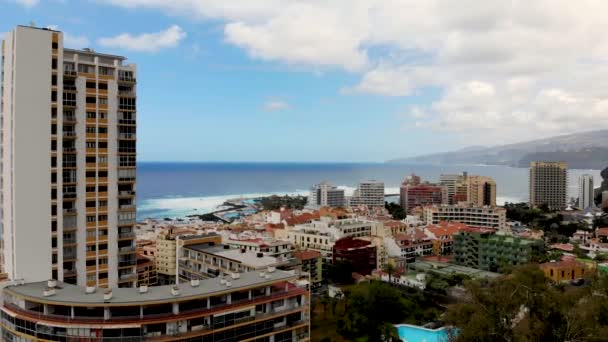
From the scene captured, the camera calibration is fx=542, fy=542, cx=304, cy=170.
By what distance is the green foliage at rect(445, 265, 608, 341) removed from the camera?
12.4 metres

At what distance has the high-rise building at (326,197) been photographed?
2689 inches

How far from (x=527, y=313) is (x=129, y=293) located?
9826 mm

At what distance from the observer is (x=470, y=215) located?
43.0 meters

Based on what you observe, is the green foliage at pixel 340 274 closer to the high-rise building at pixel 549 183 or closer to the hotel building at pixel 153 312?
the hotel building at pixel 153 312

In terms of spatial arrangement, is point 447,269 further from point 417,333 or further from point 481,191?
point 481,191

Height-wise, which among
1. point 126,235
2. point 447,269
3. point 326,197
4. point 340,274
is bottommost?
point 340,274

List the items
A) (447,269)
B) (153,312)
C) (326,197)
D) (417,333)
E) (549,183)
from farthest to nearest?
(326,197), (549,183), (447,269), (417,333), (153,312)

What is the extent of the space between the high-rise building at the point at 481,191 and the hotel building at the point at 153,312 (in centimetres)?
5296

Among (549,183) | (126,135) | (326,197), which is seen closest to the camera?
(126,135)

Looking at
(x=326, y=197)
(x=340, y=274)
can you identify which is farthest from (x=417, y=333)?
(x=326, y=197)

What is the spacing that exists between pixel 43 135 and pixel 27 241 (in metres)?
2.92

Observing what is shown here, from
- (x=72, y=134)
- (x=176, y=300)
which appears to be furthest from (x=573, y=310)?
(x=72, y=134)

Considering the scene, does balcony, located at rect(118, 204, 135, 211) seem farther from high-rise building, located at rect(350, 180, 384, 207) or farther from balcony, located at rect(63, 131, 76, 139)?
high-rise building, located at rect(350, 180, 384, 207)

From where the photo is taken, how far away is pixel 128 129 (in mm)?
16594
